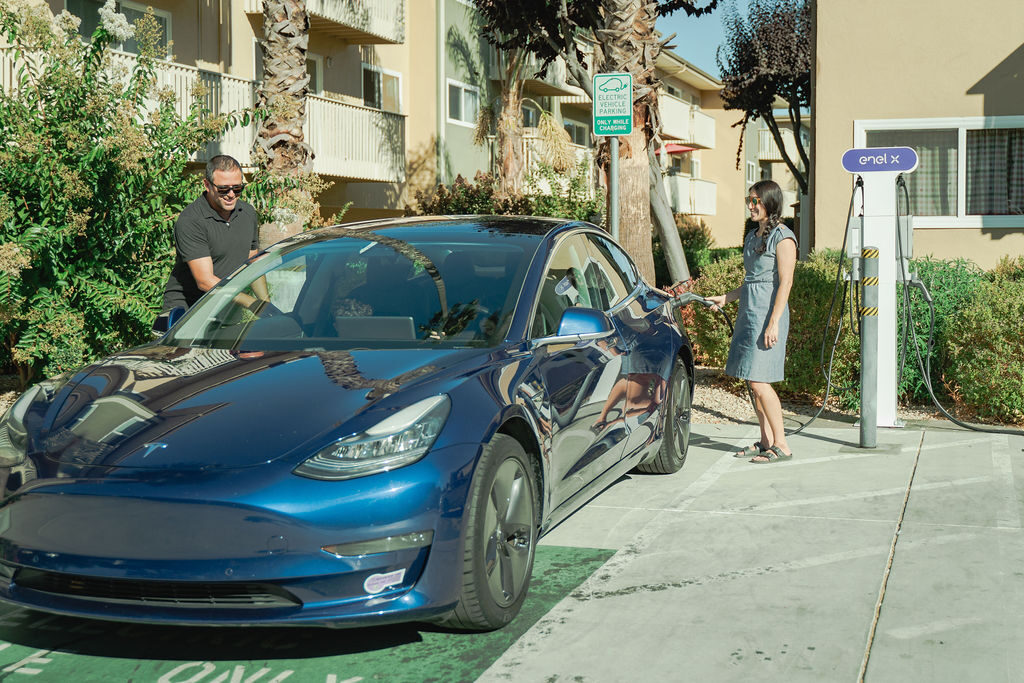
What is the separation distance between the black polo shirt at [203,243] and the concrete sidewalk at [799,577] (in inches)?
104

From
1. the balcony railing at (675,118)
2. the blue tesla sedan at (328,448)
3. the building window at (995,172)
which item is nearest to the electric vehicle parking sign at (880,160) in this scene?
the blue tesla sedan at (328,448)

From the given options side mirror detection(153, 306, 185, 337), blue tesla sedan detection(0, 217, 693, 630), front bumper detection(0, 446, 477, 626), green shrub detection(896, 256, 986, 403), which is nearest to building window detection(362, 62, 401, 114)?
green shrub detection(896, 256, 986, 403)

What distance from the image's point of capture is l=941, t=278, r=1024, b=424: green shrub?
8.59m

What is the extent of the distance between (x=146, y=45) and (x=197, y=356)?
4.70 metres

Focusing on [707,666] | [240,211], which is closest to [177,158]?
[240,211]

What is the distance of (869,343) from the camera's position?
25.6ft

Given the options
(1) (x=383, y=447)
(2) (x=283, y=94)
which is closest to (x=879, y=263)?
(1) (x=383, y=447)

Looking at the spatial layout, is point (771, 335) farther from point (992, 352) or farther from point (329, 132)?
point (329, 132)

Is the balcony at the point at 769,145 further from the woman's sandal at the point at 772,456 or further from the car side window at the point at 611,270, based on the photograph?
the car side window at the point at 611,270

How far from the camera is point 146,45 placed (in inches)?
339

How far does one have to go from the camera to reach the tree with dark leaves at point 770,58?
35.3m

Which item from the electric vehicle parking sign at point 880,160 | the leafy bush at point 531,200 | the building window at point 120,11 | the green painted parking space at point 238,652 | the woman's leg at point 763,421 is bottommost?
the green painted parking space at point 238,652

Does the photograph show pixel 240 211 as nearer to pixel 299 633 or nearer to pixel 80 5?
pixel 299 633

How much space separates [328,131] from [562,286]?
16610 mm
